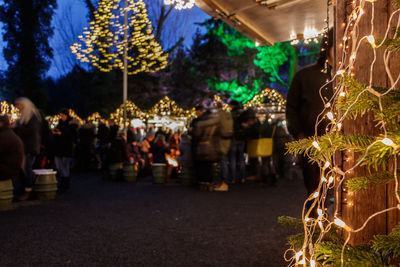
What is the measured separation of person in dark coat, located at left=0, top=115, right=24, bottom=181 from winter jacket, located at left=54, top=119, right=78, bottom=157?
2082 millimetres

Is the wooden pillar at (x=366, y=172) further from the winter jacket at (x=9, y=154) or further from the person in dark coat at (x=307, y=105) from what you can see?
the winter jacket at (x=9, y=154)

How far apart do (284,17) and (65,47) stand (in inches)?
1314

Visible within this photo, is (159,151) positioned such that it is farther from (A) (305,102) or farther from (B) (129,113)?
(A) (305,102)

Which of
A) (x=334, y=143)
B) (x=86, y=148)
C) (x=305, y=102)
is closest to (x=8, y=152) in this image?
(x=305, y=102)

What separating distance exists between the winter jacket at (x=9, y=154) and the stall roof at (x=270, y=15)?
12.3 ft

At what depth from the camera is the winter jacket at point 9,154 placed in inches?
241

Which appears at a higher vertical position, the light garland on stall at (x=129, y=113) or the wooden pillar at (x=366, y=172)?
the light garland on stall at (x=129, y=113)

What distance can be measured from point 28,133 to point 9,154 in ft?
4.39

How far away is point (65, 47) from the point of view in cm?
3509

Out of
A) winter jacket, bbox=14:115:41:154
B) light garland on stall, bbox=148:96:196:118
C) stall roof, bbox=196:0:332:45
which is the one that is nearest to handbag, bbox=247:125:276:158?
stall roof, bbox=196:0:332:45

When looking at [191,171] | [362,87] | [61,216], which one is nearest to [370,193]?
[362,87]

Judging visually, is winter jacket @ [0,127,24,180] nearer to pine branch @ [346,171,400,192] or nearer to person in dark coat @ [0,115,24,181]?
person in dark coat @ [0,115,24,181]

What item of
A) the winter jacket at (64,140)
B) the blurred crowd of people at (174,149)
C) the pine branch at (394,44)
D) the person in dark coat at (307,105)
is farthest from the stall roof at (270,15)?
the winter jacket at (64,140)

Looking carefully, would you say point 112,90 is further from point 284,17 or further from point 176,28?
point 284,17
